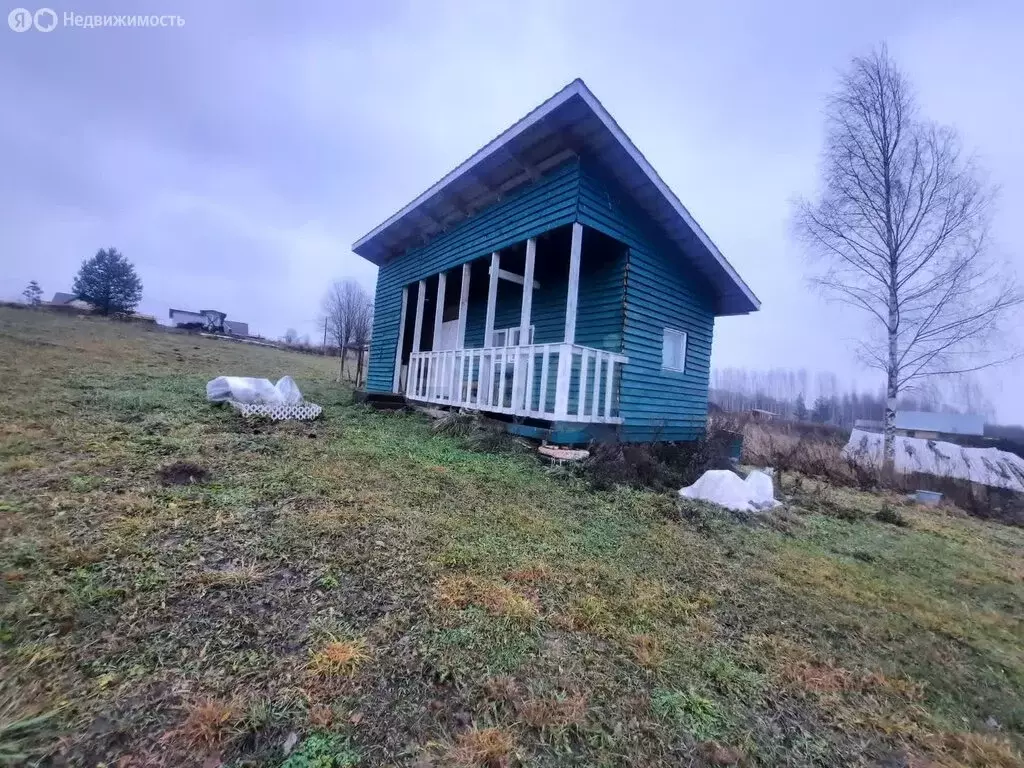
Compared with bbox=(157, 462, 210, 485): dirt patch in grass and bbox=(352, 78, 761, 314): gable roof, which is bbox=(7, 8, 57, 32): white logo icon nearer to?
bbox=(352, 78, 761, 314): gable roof

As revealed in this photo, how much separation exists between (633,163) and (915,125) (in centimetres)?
1238

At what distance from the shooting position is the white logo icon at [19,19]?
664cm

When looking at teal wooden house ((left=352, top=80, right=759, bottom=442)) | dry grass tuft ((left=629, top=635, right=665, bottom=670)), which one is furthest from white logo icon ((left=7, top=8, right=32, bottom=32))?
dry grass tuft ((left=629, top=635, right=665, bottom=670))

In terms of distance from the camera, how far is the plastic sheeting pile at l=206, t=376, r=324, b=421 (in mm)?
7004

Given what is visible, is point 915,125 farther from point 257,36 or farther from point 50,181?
point 50,181

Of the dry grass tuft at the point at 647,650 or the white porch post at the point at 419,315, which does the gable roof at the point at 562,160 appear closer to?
the white porch post at the point at 419,315

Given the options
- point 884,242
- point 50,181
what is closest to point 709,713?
point 884,242

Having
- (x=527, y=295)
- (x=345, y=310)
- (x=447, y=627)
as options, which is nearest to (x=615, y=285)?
(x=527, y=295)

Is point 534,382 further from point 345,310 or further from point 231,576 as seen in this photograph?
point 345,310

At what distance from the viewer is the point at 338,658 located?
1918 mm

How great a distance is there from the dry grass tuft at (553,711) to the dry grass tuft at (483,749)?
0.41ft

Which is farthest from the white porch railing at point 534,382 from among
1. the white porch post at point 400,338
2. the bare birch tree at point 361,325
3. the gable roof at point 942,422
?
the gable roof at point 942,422

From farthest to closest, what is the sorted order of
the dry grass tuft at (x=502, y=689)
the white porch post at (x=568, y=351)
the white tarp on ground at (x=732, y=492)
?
the white porch post at (x=568, y=351), the white tarp on ground at (x=732, y=492), the dry grass tuft at (x=502, y=689)

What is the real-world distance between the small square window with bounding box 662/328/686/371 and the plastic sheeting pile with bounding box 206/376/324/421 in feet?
23.0
